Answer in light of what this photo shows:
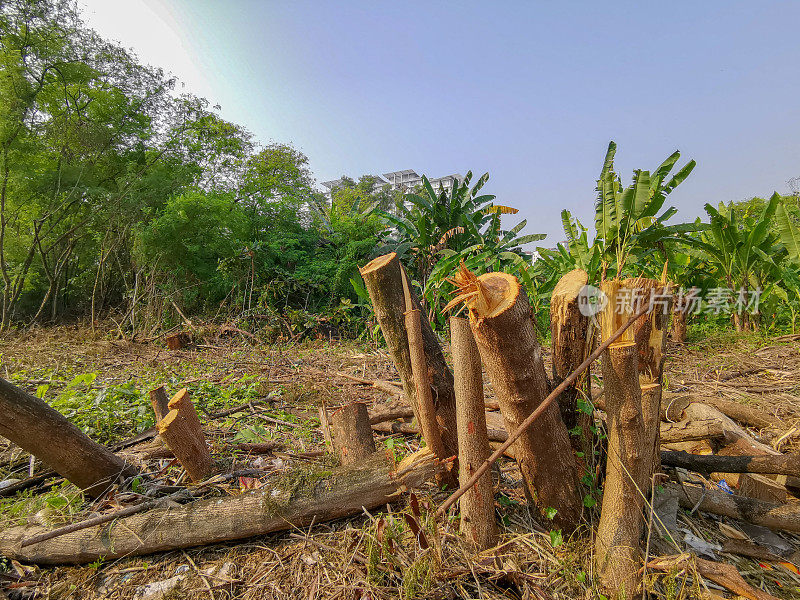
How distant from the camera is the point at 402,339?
1850mm

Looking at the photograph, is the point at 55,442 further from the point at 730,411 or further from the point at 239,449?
the point at 730,411

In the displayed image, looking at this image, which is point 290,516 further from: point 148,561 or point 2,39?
point 2,39

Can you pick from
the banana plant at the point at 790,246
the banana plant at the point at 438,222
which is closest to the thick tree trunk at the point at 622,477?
the banana plant at the point at 790,246

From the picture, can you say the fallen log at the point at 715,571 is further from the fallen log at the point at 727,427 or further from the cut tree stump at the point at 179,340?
the cut tree stump at the point at 179,340

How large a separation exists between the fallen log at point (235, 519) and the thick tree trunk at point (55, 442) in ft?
0.98

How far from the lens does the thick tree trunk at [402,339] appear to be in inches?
70.1

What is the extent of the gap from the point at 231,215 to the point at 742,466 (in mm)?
9326

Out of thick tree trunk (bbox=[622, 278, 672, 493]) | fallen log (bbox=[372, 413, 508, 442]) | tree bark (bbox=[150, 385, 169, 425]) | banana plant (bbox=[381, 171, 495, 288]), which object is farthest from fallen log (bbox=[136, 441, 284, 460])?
banana plant (bbox=[381, 171, 495, 288])

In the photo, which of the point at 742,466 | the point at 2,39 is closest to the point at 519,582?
the point at 742,466

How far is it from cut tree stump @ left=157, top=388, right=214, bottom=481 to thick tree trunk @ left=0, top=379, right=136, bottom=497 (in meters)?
0.36

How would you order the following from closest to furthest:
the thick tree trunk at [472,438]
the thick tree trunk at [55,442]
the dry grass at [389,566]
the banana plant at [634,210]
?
the dry grass at [389,566] < the thick tree trunk at [472,438] < the thick tree trunk at [55,442] < the banana plant at [634,210]

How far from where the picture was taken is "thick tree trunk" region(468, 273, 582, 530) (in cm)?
134

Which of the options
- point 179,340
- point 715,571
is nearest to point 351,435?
point 715,571

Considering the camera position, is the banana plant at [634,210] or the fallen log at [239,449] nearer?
the fallen log at [239,449]
